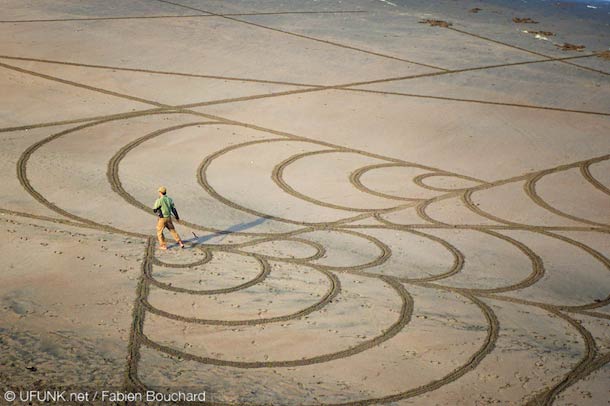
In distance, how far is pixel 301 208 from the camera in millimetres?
21344

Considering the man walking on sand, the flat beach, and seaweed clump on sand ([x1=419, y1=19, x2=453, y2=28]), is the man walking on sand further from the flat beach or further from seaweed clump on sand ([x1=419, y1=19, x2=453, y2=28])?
seaweed clump on sand ([x1=419, y1=19, x2=453, y2=28])

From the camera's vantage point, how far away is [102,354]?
12.9 m

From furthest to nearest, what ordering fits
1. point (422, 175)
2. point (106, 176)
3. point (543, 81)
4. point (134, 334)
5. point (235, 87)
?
1. point (543, 81)
2. point (235, 87)
3. point (422, 175)
4. point (106, 176)
5. point (134, 334)

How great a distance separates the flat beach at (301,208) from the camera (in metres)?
13.4

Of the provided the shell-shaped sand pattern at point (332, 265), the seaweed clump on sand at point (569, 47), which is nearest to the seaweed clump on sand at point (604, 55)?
the seaweed clump on sand at point (569, 47)

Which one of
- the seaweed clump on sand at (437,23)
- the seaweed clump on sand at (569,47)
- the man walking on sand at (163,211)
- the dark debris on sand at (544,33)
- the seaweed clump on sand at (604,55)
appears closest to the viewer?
the man walking on sand at (163,211)

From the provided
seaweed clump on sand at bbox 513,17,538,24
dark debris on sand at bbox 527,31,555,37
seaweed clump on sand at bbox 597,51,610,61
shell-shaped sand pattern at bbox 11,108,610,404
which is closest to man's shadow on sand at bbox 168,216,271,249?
shell-shaped sand pattern at bbox 11,108,610,404

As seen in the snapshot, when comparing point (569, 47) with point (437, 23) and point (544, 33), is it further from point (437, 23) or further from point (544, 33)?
point (437, 23)

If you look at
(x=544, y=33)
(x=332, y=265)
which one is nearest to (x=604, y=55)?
(x=544, y=33)

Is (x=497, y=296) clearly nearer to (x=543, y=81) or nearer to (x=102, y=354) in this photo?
(x=102, y=354)

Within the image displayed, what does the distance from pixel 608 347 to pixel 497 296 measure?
2.50 m

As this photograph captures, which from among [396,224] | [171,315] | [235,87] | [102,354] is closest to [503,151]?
[396,224]

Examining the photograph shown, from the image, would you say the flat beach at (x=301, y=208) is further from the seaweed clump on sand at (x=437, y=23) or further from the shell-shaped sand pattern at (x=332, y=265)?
the seaweed clump on sand at (x=437, y=23)

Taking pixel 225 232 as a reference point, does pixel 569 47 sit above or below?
above
